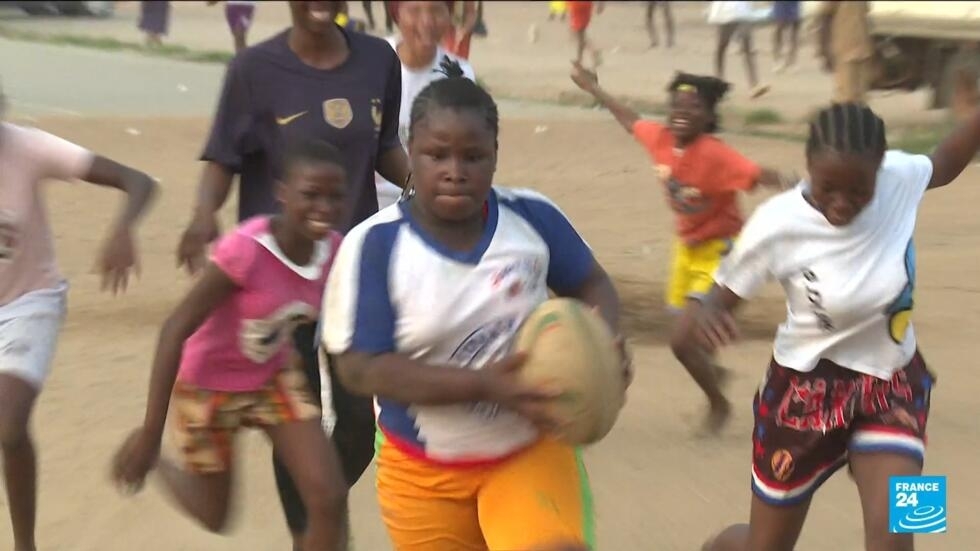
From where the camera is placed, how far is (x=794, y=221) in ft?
12.8

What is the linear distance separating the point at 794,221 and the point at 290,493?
182cm

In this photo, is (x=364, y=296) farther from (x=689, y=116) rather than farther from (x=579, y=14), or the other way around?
(x=579, y=14)

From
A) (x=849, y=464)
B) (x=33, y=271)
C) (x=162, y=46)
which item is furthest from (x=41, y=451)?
(x=162, y=46)

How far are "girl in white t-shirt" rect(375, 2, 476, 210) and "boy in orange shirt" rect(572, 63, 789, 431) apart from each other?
3.55ft

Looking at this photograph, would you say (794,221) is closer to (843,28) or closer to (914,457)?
(914,457)

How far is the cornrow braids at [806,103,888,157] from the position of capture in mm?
3719

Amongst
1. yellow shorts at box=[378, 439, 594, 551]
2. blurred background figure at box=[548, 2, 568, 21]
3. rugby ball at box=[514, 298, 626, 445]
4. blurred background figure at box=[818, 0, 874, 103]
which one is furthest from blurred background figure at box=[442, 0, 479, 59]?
blurred background figure at box=[548, 2, 568, 21]

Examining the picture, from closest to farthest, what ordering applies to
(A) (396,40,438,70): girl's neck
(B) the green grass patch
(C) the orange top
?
(A) (396,40,438,70): girl's neck < (C) the orange top < (B) the green grass patch

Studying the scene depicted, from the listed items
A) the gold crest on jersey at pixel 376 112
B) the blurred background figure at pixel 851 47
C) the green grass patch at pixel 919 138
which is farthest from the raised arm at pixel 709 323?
the blurred background figure at pixel 851 47

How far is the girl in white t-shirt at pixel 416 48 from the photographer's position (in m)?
5.89

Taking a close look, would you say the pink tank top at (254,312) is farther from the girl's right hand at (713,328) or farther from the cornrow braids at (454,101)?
the girl's right hand at (713,328)

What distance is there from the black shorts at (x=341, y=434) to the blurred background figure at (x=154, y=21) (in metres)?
21.7

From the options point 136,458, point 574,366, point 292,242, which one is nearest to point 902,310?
point 574,366

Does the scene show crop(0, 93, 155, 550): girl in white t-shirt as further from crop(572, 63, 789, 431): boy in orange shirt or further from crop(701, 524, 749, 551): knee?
crop(572, 63, 789, 431): boy in orange shirt
